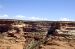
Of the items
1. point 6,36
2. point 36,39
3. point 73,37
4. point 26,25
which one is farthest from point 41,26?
point 73,37

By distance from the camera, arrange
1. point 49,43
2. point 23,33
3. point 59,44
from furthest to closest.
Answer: point 23,33 < point 49,43 < point 59,44

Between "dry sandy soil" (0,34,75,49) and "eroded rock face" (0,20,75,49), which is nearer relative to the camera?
"dry sandy soil" (0,34,75,49)

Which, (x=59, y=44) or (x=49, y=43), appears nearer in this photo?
(x=59, y=44)

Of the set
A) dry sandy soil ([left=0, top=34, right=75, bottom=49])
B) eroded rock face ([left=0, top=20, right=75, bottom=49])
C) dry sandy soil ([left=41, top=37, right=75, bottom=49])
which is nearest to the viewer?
dry sandy soil ([left=41, top=37, right=75, bottom=49])

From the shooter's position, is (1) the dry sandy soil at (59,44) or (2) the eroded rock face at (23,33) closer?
(1) the dry sandy soil at (59,44)

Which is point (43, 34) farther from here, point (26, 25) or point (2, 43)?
point (2, 43)

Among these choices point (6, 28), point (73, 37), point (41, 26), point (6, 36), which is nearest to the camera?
point (73, 37)

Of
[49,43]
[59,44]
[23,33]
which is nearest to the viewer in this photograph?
[59,44]

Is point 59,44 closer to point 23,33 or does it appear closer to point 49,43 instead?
point 49,43

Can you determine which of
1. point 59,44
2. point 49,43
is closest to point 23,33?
point 49,43

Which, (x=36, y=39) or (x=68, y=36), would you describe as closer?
(x=68, y=36)

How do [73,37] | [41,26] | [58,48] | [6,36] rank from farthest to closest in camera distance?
[41,26] < [6,36] < [73,37] < [58,48]
